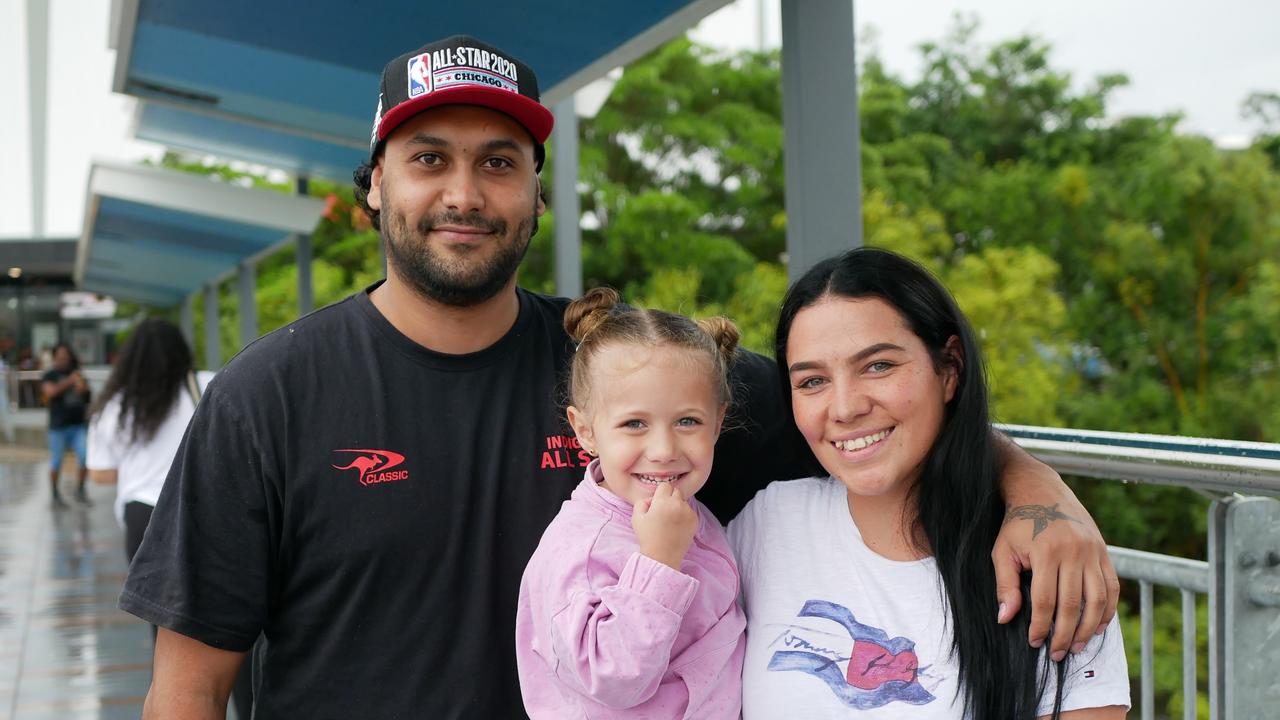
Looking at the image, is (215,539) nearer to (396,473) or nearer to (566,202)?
(396,473)

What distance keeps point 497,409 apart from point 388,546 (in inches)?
12.7

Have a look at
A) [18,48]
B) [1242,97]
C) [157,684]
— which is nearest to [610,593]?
[157,684]

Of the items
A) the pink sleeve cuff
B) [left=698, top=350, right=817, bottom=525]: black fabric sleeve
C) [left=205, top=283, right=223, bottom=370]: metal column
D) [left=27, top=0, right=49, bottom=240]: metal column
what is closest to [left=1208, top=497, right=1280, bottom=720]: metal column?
[left=698, top=350, right=817, bottom=525]: black fabric sleeve

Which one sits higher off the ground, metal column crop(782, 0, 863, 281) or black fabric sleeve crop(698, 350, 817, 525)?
metal column crop(782, 0, 863, 281)

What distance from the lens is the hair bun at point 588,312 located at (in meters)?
2.20

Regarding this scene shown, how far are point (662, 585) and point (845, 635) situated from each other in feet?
1.05

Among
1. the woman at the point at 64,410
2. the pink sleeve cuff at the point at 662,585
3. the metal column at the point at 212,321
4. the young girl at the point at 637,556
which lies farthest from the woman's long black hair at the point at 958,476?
the metal column at the point at 212,321

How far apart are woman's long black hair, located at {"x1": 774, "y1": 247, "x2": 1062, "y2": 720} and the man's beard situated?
1.83 feet

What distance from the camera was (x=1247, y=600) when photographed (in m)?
2.19

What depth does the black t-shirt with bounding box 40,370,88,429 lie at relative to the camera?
13.1 metres

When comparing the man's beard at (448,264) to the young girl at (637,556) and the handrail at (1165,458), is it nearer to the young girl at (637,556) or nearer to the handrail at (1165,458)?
the young girl at (637,556)

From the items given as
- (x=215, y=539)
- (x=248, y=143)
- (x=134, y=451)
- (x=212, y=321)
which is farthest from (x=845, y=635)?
(x=212, y=321)

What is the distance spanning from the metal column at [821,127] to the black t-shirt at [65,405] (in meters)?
12.3

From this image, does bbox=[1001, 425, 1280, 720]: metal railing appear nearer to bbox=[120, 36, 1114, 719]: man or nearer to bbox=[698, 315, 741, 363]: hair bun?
bbox=[120, 36, 1114, 719]: man
